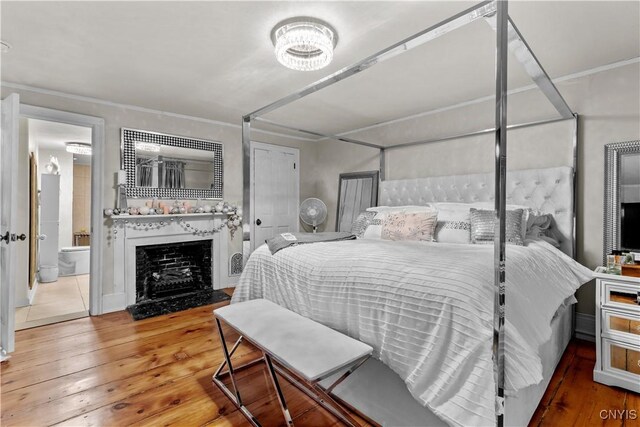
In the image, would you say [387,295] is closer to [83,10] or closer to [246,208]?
[246,208]

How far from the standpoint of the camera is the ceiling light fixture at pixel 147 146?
3654 mm

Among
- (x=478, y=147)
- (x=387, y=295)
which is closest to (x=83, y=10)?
(x=387, y=295)

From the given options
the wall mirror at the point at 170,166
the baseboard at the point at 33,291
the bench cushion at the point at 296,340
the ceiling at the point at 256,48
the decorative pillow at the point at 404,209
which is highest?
the ceiling at the point at 256,48

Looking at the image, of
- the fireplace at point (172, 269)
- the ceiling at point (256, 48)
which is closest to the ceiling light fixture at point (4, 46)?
the ceiling at point (256, 48)

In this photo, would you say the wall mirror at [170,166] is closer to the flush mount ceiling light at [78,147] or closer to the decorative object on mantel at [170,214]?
the decorative object on mantel at [170,214]

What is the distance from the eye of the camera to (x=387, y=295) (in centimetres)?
154

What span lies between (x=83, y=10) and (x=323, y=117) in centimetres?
269

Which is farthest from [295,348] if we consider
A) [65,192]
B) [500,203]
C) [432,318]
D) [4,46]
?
[65,192]

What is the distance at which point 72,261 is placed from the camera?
16.8 feet

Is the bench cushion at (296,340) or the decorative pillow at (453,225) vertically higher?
the decorative pillow at (453,225)

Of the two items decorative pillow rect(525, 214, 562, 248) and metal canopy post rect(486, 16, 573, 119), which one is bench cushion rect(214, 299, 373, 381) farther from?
decorative pillow rect(525, 214, 562, 248)

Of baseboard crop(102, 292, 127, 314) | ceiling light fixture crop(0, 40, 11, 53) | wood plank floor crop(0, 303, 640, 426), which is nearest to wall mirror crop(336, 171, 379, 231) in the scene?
wood plank floor crop(0, 303, 640, 426)

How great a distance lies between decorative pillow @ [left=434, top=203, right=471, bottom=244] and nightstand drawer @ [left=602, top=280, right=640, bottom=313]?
0.89 m

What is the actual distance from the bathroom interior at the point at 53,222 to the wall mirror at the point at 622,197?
5045mm
